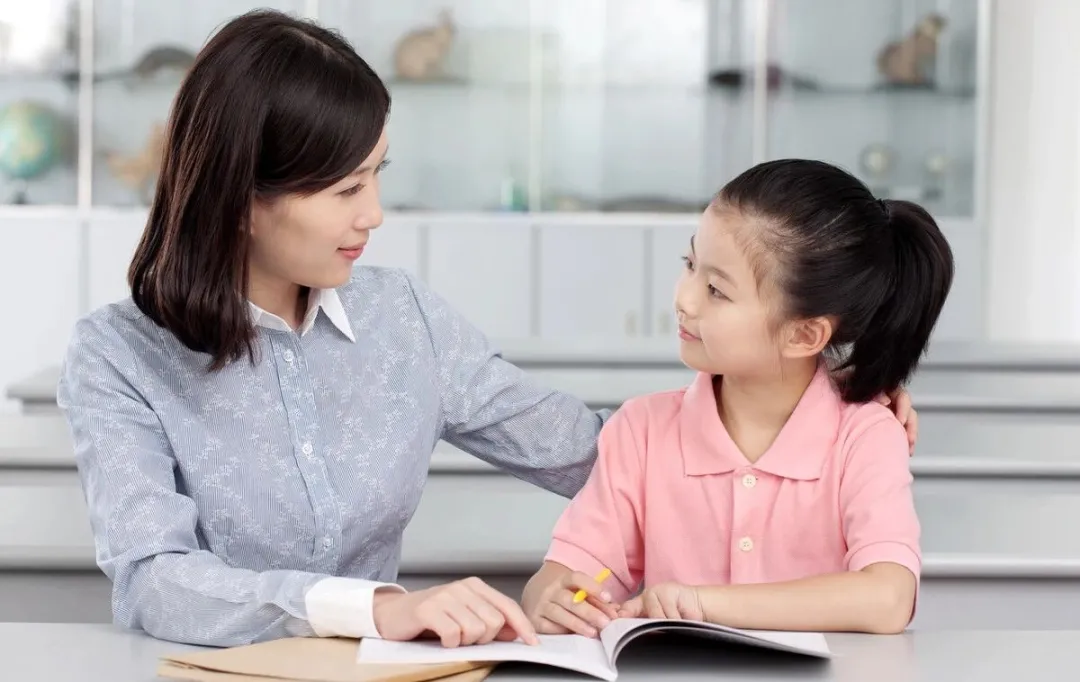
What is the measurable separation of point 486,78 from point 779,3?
3.42ft


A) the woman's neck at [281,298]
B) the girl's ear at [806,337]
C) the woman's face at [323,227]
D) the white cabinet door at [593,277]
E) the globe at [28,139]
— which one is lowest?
the white cabinet door at [593,277]

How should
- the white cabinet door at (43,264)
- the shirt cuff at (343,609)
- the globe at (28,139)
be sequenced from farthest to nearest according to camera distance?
the globe at (28,139) < the white cabinet door at (43,264) < the shirt cuff at (343,609)

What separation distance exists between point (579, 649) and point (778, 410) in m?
0.40

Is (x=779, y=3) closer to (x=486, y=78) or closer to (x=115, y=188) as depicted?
(x=486, y=78)

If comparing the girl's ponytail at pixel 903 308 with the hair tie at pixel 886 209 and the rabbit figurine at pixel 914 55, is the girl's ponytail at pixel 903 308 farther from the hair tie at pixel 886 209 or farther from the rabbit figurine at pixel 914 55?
the rabbit figurine at pixel 914 55

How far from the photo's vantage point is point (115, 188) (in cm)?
507

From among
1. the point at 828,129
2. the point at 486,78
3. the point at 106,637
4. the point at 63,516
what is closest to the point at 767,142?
the point at 828,129

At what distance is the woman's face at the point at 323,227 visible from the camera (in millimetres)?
1307

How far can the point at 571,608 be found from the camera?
124cm

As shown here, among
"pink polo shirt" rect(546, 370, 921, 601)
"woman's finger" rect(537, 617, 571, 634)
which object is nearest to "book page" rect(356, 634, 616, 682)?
"woman's finger" rect(537, 617, 571, 634)

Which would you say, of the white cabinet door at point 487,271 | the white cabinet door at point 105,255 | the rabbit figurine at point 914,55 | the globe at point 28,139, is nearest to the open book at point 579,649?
the white cabinet door at point 487,271

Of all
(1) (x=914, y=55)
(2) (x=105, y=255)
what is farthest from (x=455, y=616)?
(1) (x=914, y=55)

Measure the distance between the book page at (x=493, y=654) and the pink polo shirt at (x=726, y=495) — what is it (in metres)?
0.30

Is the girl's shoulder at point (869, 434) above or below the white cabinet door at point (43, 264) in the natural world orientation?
above
